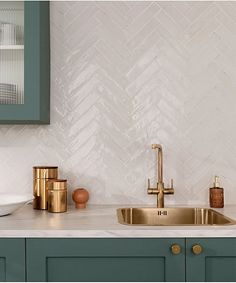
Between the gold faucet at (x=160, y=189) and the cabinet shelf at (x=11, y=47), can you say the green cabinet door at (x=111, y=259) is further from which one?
the cabinet shelf at (x=11, y=47)

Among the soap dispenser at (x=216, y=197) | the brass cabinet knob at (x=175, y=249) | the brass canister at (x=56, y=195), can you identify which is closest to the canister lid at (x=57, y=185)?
the brass canister at (x=56, y=195)

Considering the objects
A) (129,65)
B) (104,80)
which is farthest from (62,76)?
(129,65)

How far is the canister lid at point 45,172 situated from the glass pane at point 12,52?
371 millimetres

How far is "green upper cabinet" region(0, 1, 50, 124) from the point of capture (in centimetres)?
194

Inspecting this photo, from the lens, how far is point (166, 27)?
88.5 inches

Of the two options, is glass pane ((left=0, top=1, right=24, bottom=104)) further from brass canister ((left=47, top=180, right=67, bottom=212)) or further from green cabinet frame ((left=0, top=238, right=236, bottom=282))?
green cabinet frame ((left=0, top=238, right=236, bottom=282))

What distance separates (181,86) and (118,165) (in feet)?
1.94

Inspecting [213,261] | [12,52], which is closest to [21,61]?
[12,52]

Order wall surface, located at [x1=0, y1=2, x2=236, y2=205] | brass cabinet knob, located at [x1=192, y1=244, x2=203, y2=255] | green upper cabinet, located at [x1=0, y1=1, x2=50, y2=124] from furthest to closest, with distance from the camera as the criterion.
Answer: wall surface, located at [x1=0, y1=2, x2=236, y2=205] → green upper cabinet, located at [x1=0, y1=1, x2=50, y2=124] → brass cabinet knob, located at [x1=192, y1=244, x2=203, y2=255]

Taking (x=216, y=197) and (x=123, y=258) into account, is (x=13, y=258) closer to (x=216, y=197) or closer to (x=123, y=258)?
(x=123, y=258)

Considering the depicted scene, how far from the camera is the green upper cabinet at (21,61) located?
194 cm

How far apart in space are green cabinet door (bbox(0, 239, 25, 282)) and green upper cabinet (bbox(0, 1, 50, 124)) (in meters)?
0.64

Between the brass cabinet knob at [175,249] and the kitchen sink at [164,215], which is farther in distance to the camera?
the kitchen sink at [164,215]

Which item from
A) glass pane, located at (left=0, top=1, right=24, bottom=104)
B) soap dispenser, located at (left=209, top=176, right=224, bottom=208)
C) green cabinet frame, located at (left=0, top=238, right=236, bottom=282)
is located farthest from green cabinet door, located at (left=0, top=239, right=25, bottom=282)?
soap dispenser, located at (left=209, top=176, right=224, bottom=208)
